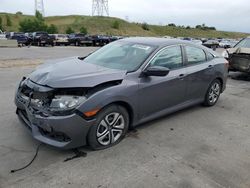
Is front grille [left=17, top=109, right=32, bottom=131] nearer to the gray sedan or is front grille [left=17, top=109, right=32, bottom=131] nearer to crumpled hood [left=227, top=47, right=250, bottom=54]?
the gray sedan

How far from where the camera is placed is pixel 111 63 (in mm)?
4730

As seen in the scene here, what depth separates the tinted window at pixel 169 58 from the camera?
4731mm

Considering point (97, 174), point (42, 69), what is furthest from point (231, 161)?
point (42, 69)

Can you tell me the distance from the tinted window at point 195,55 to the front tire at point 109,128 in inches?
77.7

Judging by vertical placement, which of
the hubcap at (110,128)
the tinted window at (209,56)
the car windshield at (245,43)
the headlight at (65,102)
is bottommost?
the hubcap at (110,128)

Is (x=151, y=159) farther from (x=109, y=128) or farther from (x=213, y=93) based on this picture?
(x=213, y=93)

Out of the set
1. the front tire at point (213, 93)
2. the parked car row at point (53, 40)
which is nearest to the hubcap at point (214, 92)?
the front tire at point (213, 93)

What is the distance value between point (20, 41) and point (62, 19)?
255ft

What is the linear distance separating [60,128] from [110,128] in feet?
2.57

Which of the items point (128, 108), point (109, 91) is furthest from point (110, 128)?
point (109, 91)

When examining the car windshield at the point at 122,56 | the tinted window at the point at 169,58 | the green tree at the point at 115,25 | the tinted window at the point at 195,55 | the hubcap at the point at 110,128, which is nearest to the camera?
the hubcap at the point at 110,128

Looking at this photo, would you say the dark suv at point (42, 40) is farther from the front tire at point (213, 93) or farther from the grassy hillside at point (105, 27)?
the grassy hillside at point (105, 27)

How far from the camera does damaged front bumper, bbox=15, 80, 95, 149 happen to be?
3.56 m

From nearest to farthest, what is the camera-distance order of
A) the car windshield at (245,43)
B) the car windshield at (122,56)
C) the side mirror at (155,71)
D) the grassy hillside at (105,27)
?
1. the side mirror at (155,71)
2. the car windshield at (122,56)
3. the car windshield at (245,43)
4. the grassy hillside at (105,27)
